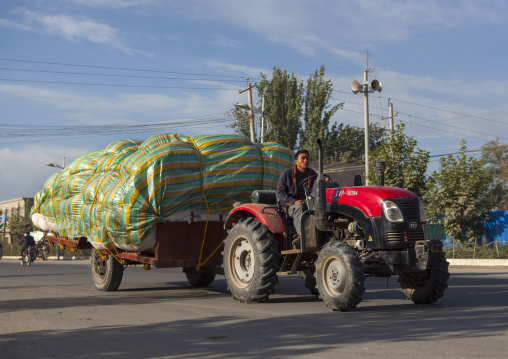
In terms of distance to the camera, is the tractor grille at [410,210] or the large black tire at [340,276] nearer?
the large black tire at [340,276]

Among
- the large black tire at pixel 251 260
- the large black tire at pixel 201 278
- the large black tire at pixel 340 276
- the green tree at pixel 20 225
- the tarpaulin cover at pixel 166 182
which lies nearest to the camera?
the large black tire at pixel 340 276

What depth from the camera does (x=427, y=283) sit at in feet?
29.3

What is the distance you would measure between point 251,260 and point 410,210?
100 inches

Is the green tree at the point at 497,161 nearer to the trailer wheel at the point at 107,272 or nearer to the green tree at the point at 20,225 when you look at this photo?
the green tree at the point at 20,225

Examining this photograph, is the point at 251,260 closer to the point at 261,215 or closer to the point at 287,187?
the point at 261,215

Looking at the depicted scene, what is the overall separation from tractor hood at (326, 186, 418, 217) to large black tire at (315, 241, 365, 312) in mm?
583

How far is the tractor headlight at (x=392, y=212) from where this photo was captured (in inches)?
326

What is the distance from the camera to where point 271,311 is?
8555 mm

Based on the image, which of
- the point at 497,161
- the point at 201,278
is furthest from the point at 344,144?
the point at 201,278

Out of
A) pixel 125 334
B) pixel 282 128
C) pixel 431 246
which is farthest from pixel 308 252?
pixel 282 128

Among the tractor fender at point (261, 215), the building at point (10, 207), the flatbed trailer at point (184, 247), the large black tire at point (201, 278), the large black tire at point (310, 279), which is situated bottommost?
the large black tire at point (201, 278)

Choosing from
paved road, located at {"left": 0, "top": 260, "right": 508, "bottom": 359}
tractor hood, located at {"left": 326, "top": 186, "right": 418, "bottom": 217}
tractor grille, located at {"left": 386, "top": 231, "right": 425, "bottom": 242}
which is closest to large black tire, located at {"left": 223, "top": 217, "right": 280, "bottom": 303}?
paved road, located at {"left": 0, "top": 260, "right": 508, "bottom": 359}

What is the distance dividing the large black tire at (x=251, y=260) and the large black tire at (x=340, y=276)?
0.94 meters

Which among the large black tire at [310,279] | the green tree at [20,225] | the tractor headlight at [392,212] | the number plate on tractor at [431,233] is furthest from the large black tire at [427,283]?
the green tree at [20,225]
